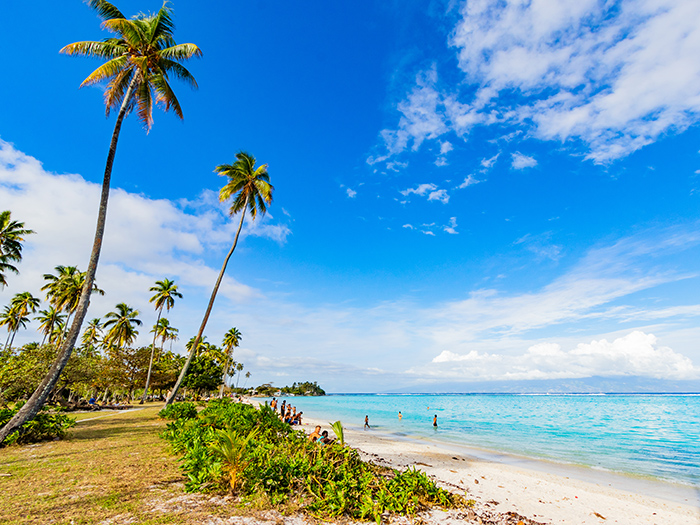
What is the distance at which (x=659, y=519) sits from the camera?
9453 mm

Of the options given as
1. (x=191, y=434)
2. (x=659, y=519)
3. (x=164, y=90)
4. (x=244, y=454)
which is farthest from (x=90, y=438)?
(x=659, y=519)

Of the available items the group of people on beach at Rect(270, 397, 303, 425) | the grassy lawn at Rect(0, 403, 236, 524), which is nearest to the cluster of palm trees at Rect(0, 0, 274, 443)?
the grassy lawn at Rect(0, 403, 236, 524)

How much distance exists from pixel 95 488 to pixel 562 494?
13.5m

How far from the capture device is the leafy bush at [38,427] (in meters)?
11.6

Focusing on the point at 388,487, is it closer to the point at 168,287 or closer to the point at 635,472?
the point at 635,472

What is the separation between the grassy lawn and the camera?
5.59m

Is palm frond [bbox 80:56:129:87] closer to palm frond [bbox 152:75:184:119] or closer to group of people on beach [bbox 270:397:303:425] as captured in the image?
palm frond [bbox 152:75:184:119]

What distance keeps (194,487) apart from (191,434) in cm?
455

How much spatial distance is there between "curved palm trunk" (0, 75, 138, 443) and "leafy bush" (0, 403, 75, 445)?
1533 millimetres

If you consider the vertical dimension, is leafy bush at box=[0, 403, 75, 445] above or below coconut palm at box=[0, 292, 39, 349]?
below

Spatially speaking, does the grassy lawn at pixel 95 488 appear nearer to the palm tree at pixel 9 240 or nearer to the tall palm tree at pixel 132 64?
the tall palm tree at pixel 132 64

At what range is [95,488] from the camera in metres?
6.91

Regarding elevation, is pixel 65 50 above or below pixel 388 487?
above

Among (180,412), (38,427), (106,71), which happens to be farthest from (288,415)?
(106,71)
